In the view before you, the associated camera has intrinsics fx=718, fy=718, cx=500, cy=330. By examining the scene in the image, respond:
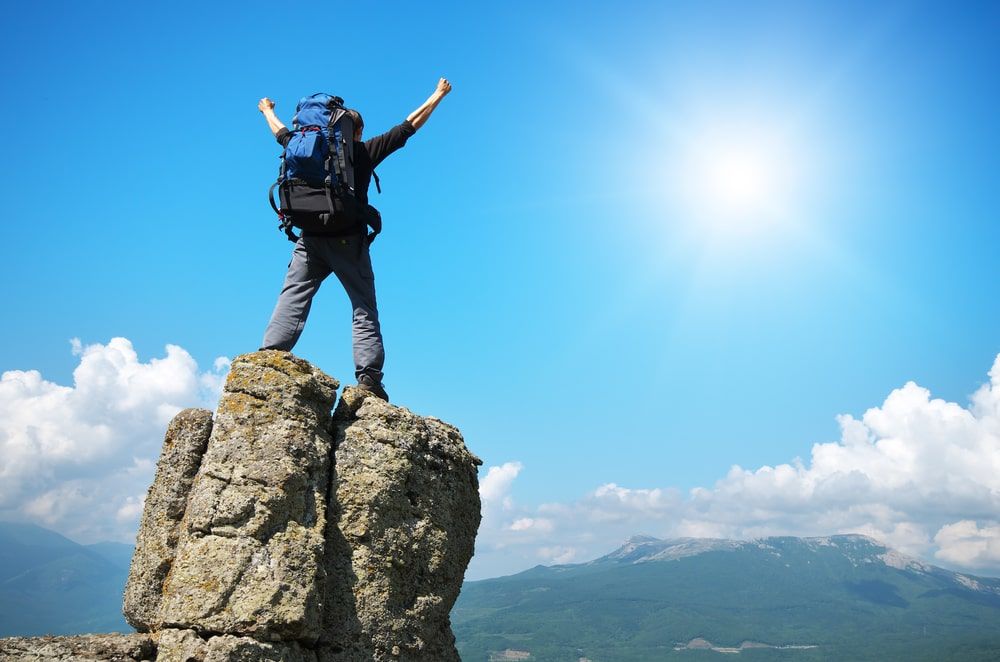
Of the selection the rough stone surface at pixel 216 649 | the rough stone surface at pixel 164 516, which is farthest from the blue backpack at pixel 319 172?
the rough stone surface at pixel 216 649

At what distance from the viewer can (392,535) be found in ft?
A: 29.4

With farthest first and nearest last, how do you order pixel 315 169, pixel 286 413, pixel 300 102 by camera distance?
pixel 300 102 < pixel 315 169 < pixel 286 413

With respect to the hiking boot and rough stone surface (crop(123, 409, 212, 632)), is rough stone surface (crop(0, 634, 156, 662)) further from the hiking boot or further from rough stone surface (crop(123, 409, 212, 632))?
the hiking boot

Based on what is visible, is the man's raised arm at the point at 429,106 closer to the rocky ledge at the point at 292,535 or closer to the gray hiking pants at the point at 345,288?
the gray hiking pants at the point at 345,288

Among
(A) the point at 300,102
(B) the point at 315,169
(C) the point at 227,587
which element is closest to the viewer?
(C) the point at 227,587

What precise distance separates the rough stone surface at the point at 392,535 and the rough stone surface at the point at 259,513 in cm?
37

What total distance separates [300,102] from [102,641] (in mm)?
7356

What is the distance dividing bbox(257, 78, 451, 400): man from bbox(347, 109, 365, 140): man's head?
1cm

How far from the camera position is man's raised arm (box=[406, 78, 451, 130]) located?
10.9m

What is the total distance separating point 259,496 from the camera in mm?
7977

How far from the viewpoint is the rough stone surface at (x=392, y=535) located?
8500 millimetres

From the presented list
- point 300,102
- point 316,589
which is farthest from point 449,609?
point 300,102

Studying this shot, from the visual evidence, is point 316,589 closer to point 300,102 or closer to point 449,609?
point 449,609

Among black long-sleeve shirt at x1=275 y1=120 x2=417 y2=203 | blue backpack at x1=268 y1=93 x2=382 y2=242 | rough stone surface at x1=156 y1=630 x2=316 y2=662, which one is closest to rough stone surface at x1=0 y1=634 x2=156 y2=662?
rough stone surface at x1=156 y1=630 x2=316 y2=662
